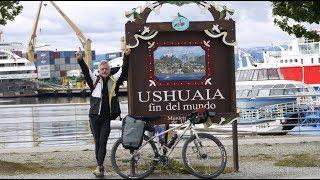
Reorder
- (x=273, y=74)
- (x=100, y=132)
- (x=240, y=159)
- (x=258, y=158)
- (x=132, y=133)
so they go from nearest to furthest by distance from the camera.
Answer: (x=132, y=133) < (x=100, y=132) < (x=240, y=159) < (x=258, y=158) < (x=273, y=74)

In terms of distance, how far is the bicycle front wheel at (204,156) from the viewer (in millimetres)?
8859

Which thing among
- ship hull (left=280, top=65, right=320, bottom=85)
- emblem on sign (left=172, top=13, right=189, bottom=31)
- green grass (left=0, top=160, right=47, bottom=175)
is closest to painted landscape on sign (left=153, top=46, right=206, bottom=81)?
emblem on sign (left=172, top=13, right=189, bottom=31)

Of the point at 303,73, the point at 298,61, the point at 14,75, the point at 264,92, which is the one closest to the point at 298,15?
the point at 264,92

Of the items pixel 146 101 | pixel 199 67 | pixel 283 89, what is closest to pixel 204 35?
pixel 199 67

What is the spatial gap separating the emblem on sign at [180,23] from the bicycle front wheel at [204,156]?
1.76 meters

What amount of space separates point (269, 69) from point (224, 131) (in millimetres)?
10229

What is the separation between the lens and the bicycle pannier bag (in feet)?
29.2

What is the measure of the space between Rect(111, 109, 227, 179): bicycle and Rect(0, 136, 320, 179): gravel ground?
0.81ft

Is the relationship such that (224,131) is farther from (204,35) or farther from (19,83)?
(19,83)

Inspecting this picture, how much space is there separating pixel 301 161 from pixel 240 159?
1.16 m

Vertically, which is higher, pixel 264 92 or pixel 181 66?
pixel 181 66

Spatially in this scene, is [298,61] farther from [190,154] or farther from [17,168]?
[190,154]

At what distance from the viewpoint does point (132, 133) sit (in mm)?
8945

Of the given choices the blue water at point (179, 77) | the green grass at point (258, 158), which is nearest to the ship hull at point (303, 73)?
the green grass at point (258, 158)
